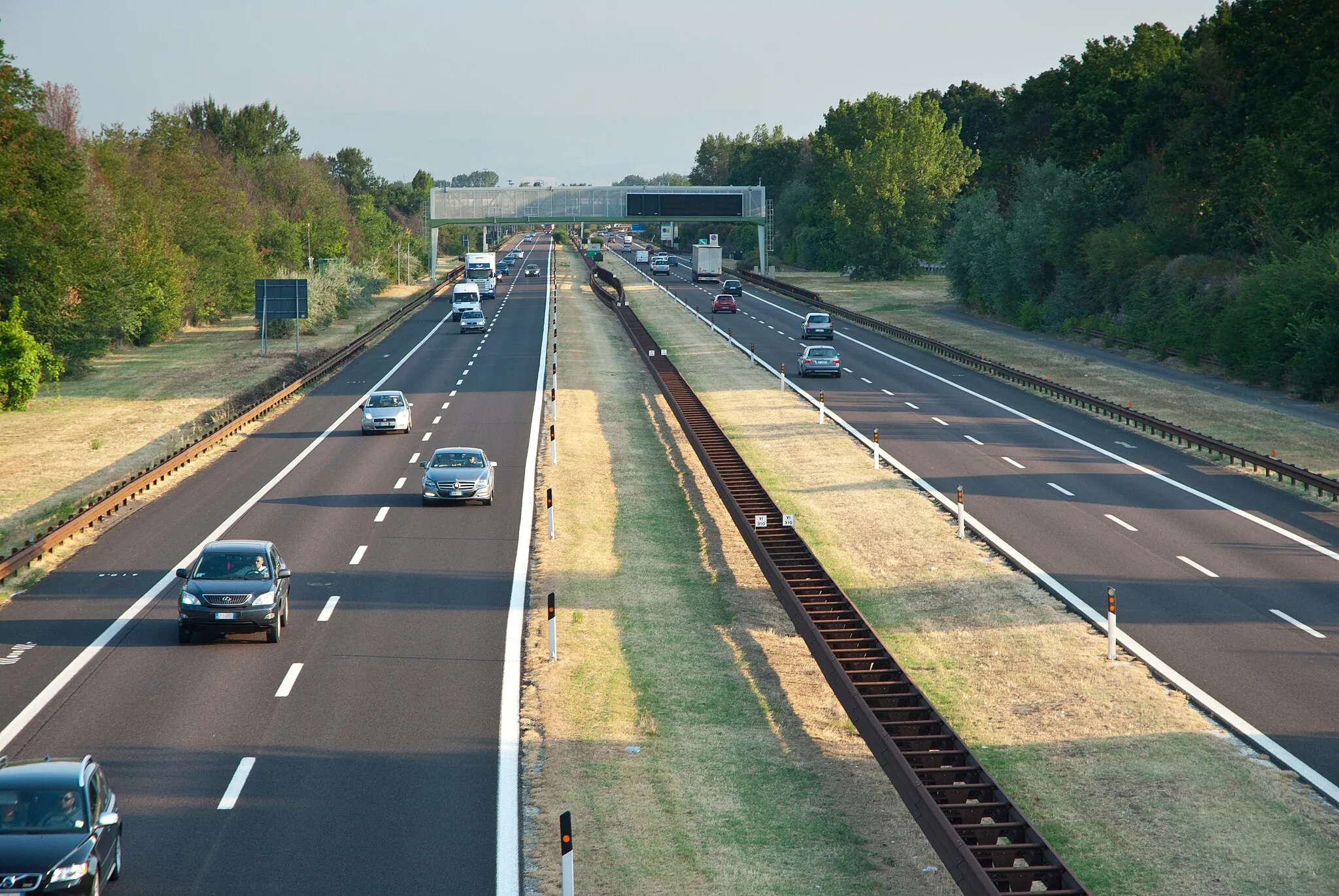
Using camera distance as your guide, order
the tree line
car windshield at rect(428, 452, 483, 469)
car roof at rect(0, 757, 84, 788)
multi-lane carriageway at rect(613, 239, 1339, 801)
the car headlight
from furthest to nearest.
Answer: the tree line < car windshield at rect(428, 452, 483, 469) < multi-lane carriageway at rect(613, 239, 1339, 801) < car roof at rect(0, 757, 84, 788) < the car headlight

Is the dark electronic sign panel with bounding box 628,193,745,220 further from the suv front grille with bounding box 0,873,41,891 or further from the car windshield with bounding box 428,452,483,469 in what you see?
the suv front grille with bounding box 0,873,41,891

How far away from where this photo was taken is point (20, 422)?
5000cm

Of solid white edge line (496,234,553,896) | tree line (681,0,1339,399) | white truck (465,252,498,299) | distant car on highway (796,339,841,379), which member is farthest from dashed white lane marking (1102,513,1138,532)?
white truck (465,252,498,299)

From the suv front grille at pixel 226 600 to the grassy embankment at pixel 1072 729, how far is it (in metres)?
10.5

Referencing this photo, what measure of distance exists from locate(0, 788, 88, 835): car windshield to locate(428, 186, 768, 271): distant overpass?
134m

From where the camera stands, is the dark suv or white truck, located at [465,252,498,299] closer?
the dark suv

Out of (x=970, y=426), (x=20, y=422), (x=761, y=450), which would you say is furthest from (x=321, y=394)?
(x=970, y=426)

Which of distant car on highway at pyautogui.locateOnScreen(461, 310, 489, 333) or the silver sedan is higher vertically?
distant car on highway at pyautogui.locateOnScreen(461, 310, 489, 333)

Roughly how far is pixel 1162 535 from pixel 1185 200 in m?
47.9

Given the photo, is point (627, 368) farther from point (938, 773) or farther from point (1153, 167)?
point (938, 773)

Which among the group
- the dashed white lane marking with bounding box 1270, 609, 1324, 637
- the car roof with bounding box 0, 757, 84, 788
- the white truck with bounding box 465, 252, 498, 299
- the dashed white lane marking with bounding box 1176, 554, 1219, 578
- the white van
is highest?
the white truck with bounding box 465, 252, 498, 299

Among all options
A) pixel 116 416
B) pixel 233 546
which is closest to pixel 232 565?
pixel 233 546

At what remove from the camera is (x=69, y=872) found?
38.6ft

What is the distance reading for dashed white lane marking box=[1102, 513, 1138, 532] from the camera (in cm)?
3117
